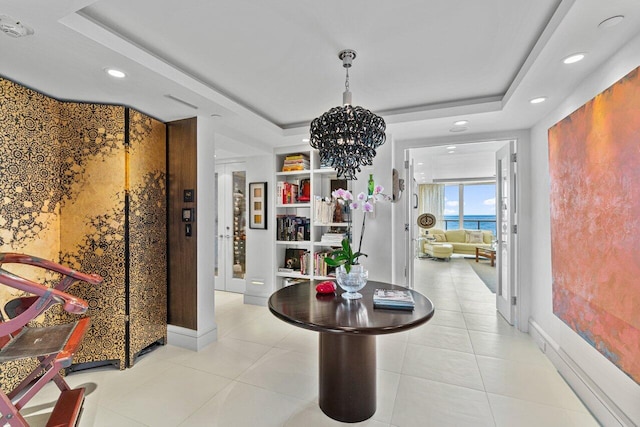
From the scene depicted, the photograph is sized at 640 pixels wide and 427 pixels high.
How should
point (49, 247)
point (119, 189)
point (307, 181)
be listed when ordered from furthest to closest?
point (307, 181) < point (119, 189) < point (49, 247)

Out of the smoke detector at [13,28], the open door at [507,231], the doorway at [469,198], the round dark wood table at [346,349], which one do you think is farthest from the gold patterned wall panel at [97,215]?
the open door at [507,231]

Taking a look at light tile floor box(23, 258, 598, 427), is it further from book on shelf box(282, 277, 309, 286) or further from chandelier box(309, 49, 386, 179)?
chandelier box(309, 49, 386, 179)

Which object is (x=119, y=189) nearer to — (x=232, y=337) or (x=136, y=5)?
(x=136, y=5)

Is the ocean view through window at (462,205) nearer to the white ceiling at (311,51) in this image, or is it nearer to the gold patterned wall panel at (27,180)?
→ the white ceiling at (311,51)

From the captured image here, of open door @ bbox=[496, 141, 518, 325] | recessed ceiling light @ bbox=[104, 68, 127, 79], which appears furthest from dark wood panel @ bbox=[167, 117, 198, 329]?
open door @ bbox=[496, 141, 518, 325]

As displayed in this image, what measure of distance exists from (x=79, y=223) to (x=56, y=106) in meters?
0.95

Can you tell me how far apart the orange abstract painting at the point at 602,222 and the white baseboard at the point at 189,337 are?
3.12m

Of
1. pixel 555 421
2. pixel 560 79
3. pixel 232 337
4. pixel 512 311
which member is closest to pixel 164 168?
pixel 232 337

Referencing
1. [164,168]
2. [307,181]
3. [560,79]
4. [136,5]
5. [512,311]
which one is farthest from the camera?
[307,181]

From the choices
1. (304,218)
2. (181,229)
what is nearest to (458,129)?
(304,218)

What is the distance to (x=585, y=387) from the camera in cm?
200

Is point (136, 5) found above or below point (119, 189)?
above

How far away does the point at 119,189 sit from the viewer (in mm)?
2475

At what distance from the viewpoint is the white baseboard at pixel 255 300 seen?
4208 mm
